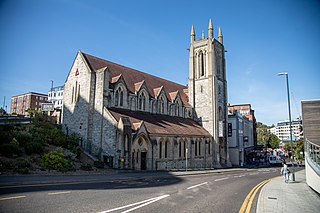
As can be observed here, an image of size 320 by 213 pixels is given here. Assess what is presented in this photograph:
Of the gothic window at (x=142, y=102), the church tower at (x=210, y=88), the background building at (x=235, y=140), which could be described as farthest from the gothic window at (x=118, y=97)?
the background building at (x=235, y=140)

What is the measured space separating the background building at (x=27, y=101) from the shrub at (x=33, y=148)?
286 feet

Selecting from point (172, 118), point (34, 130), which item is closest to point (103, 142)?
point (34, 130)

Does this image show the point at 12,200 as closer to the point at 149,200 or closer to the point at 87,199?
the point at 87,199

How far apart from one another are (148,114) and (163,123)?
2.86m

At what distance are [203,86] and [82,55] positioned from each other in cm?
2561

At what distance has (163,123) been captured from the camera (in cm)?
3800

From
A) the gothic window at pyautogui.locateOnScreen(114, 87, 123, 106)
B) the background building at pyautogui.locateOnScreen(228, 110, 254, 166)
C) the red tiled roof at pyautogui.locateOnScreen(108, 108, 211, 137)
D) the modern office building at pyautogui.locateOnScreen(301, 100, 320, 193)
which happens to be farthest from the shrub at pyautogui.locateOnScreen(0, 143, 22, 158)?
the background building at pyautogui.locateOnScreen(228, 110, 254, 166)

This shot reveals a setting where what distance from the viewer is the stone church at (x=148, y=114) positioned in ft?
99.0

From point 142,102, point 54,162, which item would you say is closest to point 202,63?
point 142,102

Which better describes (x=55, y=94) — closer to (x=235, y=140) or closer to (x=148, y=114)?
(x=235, y=140)

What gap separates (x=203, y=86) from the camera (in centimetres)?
5038

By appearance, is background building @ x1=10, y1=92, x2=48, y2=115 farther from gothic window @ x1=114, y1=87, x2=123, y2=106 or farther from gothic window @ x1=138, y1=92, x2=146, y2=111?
gothic window @ x1=114, y1=87, x2=123, y2=106

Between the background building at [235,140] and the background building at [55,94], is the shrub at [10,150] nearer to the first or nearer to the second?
the background building at [235,140]

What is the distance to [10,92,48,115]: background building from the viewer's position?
4218 inches
